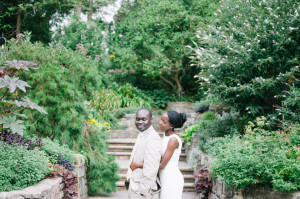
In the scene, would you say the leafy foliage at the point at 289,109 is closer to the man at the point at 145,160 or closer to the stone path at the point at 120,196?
the stone path at the point at 120,196

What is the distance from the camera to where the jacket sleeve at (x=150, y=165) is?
2.65 meters

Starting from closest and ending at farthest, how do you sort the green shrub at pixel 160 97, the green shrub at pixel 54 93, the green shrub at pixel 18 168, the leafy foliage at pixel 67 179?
1. the green shrub at pixel 18 168
2. the leafy foliage at pixel 67 179
3. the green shrub at pixel 54 93
4. the green shrub at pixel 160 97

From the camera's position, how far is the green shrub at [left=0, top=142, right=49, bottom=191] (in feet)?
11.4

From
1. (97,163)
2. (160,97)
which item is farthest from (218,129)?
(160,97)

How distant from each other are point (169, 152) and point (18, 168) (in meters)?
1.87

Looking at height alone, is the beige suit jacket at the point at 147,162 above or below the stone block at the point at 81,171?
above

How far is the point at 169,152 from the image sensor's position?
291 cm

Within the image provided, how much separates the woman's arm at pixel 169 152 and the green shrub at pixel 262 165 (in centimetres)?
155

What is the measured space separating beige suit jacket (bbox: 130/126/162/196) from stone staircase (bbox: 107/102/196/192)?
12.4 ft

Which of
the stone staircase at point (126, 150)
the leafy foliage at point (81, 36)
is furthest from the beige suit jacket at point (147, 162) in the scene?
the leafy foliage at point (81, 36)

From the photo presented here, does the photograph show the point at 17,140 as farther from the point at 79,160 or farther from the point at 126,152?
the point at 126,152

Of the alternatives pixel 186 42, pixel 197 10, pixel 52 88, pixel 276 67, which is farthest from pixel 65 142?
pixel 197 10

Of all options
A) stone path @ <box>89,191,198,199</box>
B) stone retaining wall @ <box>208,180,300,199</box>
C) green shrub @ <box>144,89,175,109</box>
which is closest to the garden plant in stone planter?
stone path @ <box>89,191,198,199</box>

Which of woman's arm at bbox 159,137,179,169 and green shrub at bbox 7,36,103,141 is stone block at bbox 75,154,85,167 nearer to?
green shrub at bbox 7,36,103,141
